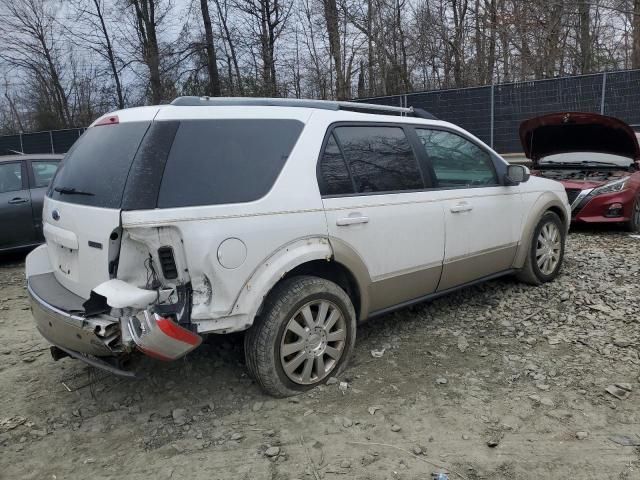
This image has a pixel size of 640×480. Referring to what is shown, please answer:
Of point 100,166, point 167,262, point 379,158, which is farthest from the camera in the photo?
point 379,158

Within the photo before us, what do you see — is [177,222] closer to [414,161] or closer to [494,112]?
[414,161]

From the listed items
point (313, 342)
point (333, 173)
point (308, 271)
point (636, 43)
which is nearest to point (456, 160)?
point (333, 173)

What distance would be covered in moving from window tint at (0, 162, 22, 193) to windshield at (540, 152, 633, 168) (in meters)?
7.71

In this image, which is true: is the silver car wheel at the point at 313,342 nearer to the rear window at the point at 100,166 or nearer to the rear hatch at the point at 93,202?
the rear hatch at the point at 93,202

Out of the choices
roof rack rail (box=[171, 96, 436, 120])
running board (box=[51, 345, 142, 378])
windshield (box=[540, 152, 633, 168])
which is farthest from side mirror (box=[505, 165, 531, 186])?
windshield (box=[540, 152, 633, 168])

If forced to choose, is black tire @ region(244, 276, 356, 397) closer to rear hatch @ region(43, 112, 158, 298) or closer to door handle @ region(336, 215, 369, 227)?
door handle @ region(336, 215, 369, 227)

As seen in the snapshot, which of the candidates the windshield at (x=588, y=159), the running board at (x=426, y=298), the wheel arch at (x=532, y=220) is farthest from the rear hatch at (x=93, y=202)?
the windshield at (x=588, y=159)

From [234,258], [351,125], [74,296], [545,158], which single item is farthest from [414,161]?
[545,158]

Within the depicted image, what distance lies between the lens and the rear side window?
281 centimetres

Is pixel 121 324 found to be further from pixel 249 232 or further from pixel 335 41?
pixel 335 41

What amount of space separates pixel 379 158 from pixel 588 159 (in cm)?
568

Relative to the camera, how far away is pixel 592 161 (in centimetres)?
802

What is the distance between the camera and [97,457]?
281 cm

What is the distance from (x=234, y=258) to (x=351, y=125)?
134 centimetres
